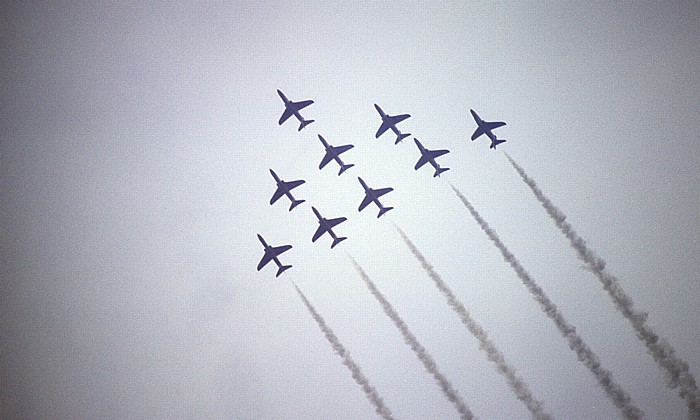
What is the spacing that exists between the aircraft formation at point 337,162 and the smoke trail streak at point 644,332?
27.0 feet

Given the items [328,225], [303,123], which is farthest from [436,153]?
[303,123]

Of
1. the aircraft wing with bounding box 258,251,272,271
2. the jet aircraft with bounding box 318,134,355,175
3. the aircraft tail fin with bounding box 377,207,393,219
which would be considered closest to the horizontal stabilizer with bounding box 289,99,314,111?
the jet aircraft with bounding box 318,134,355,175

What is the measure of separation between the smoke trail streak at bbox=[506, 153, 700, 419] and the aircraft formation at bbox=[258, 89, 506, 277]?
8.22 meters

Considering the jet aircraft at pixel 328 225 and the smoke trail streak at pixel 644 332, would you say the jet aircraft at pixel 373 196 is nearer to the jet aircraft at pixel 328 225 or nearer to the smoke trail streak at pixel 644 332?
the jet aircraft at pixel 328 225

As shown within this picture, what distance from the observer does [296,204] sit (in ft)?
128

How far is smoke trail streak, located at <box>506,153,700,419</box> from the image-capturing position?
2773 centimetres

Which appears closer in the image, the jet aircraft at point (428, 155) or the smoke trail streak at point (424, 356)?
the smoke trail streak at point (424, 356)

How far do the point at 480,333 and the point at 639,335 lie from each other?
8044 millimetres

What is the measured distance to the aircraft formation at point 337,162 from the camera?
124 ft

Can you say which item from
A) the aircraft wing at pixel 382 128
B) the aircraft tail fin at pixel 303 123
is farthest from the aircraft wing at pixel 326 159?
→ the aircraft wing at pixel 382 128

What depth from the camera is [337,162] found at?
38.7 m

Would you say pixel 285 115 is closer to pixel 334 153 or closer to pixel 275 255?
pixel 334 153

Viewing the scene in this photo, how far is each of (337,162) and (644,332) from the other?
20.9 metres

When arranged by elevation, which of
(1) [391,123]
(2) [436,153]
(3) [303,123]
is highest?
(3) [303,123]
